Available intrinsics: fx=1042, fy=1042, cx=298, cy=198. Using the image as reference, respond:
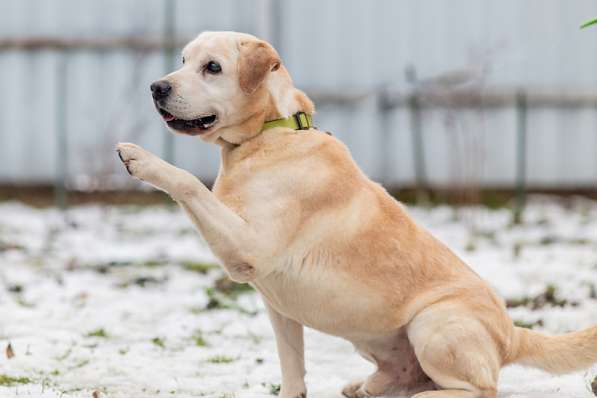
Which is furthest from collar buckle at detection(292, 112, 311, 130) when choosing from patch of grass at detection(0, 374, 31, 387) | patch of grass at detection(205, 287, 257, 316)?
patch of grass at detection(205, 287, 257, 316)

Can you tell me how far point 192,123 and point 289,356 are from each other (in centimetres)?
86

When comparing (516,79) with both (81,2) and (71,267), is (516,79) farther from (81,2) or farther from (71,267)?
(71,267)

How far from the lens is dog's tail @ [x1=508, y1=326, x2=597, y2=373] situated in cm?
344

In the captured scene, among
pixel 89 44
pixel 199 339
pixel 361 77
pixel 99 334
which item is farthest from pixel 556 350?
pixel 89 44

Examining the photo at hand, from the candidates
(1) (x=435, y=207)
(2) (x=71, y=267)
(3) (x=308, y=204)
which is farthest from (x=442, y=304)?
(1) (x=435, y=207)

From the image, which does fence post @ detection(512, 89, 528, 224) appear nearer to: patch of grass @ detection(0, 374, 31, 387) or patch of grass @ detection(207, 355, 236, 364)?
patch of grass @ detection(207, 355, 236, 364)

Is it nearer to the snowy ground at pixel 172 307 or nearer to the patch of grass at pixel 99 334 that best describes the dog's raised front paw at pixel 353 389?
the snowy ground at pixel 172 307

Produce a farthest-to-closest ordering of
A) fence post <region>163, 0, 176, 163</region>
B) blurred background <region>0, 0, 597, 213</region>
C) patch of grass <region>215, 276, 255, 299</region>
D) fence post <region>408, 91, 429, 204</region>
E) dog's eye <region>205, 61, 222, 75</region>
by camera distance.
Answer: blurred background <region>0, 0, 597, 213</region> < fence post <region>408, 91, 429, 204</region> < fence post <region>163, 0, 176, 163</region> < patch of grass <region>215, 276, 255, 299</region> < dog's eye <region>205, 61, 222, 75</region>

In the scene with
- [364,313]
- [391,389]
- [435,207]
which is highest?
[364,313]

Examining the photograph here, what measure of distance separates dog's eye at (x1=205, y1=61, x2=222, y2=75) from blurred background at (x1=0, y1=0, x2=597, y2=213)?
6690 millimetres

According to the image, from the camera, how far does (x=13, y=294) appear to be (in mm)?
5668

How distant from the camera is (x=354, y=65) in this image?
10289 millimetres

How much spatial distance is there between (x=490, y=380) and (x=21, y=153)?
7791 mm

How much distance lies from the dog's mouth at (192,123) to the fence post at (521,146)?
6.68 meters
